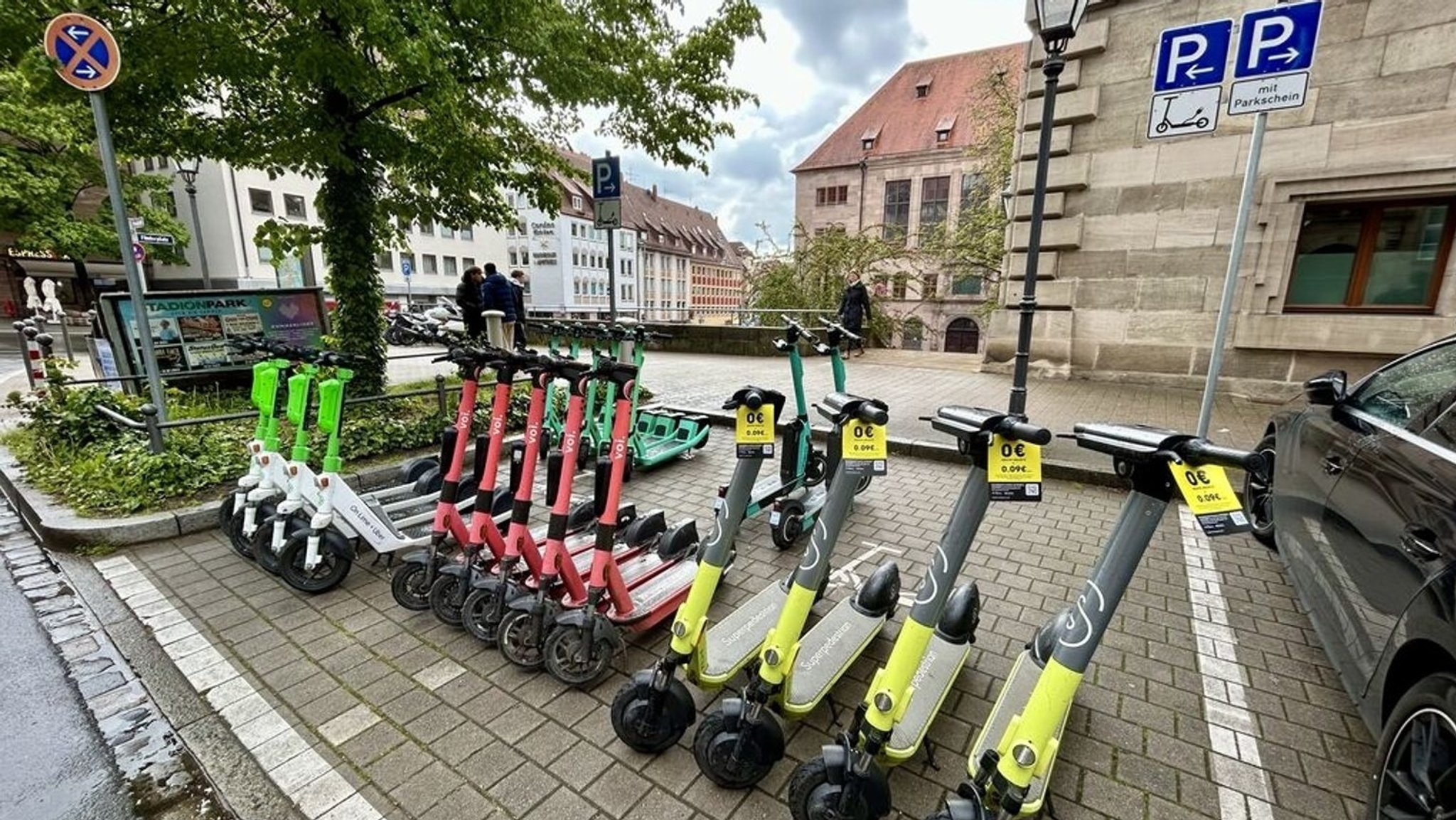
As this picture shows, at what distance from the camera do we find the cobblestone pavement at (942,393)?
Result: 664cm

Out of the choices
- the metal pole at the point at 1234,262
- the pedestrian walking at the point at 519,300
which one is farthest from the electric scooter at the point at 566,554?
the pedestrian walking at the point at 519,300

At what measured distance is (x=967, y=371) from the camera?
35.4 feet

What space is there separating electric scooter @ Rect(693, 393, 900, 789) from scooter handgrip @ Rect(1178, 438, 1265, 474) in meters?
0.82

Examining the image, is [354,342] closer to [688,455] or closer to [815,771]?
[688,455]

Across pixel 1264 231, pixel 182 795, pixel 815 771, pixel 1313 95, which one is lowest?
pixel 182 795

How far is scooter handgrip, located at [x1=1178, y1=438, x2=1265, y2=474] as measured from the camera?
4.82 ft

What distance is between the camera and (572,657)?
258 centimetres

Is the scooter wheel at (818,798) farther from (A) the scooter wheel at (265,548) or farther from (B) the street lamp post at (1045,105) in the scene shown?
(B) the street lamp post at (1045,105)

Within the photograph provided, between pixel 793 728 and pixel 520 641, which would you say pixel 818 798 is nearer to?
pixel 793 728

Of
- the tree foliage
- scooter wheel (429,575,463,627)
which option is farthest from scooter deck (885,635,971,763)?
the tree foliage

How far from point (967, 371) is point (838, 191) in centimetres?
3374

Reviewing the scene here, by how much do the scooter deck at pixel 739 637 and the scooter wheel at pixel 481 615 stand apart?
41.7 inches

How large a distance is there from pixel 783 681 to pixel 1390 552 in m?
2.11

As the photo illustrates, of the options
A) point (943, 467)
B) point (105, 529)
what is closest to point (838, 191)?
point (943, 467)
